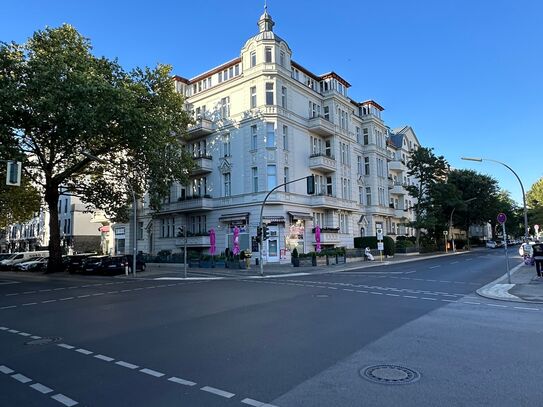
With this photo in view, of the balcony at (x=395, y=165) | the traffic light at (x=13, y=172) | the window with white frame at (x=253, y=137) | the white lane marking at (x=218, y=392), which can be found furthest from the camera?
the balcony at (x=395, y=165)

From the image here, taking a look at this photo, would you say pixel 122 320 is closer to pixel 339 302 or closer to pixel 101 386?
pixel 101 386

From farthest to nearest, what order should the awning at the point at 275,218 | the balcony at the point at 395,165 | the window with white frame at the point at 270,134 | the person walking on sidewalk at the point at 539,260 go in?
the balcony at the point at 395,165 < the window with white frame at the point at 270,134 < the awning at the point at 275,218 < the person walking on sidewalk at the point at 539,260

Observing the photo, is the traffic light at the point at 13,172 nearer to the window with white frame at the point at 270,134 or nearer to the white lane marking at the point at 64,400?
the white lane marking at the point at 64,400

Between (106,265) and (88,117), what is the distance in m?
11.6

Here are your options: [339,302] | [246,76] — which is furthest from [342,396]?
[246,76]

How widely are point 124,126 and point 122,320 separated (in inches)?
740

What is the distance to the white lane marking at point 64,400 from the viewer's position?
15.4ft

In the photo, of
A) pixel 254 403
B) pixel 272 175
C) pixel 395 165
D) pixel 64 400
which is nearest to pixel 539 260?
pixel 254 403

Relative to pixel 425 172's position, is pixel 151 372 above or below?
below

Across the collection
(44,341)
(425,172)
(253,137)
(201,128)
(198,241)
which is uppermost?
(201,128)

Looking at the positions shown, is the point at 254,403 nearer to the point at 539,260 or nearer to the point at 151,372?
the point at 151,372

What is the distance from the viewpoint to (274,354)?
21.8 ft

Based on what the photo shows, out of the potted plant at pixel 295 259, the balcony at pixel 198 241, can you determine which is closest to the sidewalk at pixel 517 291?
the potted plant at pixel 295 259

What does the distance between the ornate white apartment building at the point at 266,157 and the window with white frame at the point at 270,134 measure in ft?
0.28
